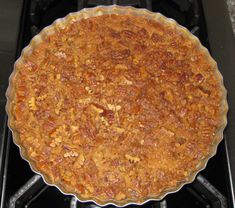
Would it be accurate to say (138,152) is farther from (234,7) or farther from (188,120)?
(234,7)

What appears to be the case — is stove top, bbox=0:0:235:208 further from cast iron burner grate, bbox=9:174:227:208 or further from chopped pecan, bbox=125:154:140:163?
chopped pecan, bbox=125:154:140:163

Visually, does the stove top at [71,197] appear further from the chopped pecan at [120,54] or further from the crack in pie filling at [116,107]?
the chopped pecan at [120,54]

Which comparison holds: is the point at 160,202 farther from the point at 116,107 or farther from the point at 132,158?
the point at 116,107

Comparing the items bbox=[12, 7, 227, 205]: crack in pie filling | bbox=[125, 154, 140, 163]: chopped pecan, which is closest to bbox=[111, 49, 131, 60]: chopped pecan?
bbox=[12, 7, 227, 205]: crack in pie filling

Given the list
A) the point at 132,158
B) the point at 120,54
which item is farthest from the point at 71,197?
the point at 120,54

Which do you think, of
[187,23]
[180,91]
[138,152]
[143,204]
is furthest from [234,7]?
[143,204]
